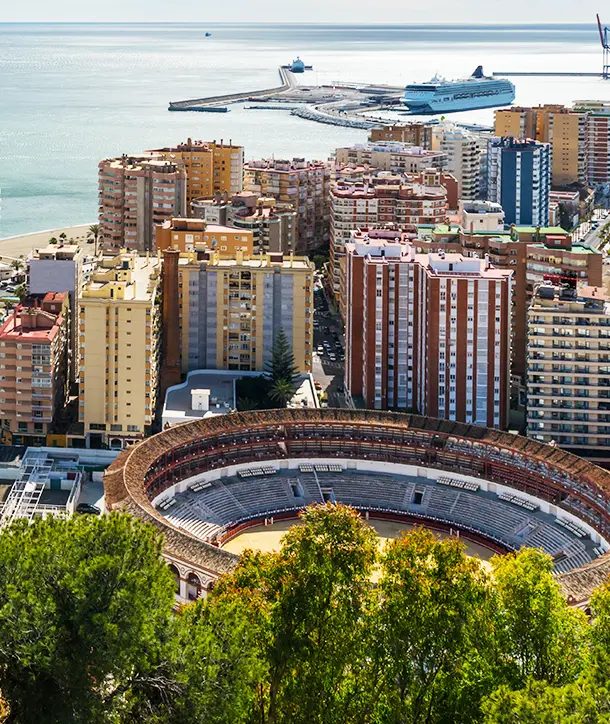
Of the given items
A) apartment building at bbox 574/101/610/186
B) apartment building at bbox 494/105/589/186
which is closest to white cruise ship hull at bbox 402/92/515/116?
apartment building at bbox 574/101/610/186

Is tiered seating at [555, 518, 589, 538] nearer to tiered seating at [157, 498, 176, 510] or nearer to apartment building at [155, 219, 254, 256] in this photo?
tiered seating at [157, 498, 176, 510]

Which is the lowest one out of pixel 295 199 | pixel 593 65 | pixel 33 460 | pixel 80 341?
pixel 33 460

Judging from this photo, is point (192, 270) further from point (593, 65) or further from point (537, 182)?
point (593, 65)

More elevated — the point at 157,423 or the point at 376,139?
the point at 376,139

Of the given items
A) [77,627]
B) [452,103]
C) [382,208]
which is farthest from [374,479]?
[452,103]

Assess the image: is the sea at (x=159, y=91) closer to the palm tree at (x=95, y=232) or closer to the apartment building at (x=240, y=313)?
the palm tree at (x=95, y=232)

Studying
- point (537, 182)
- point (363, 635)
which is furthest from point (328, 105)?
point (363, 635)
